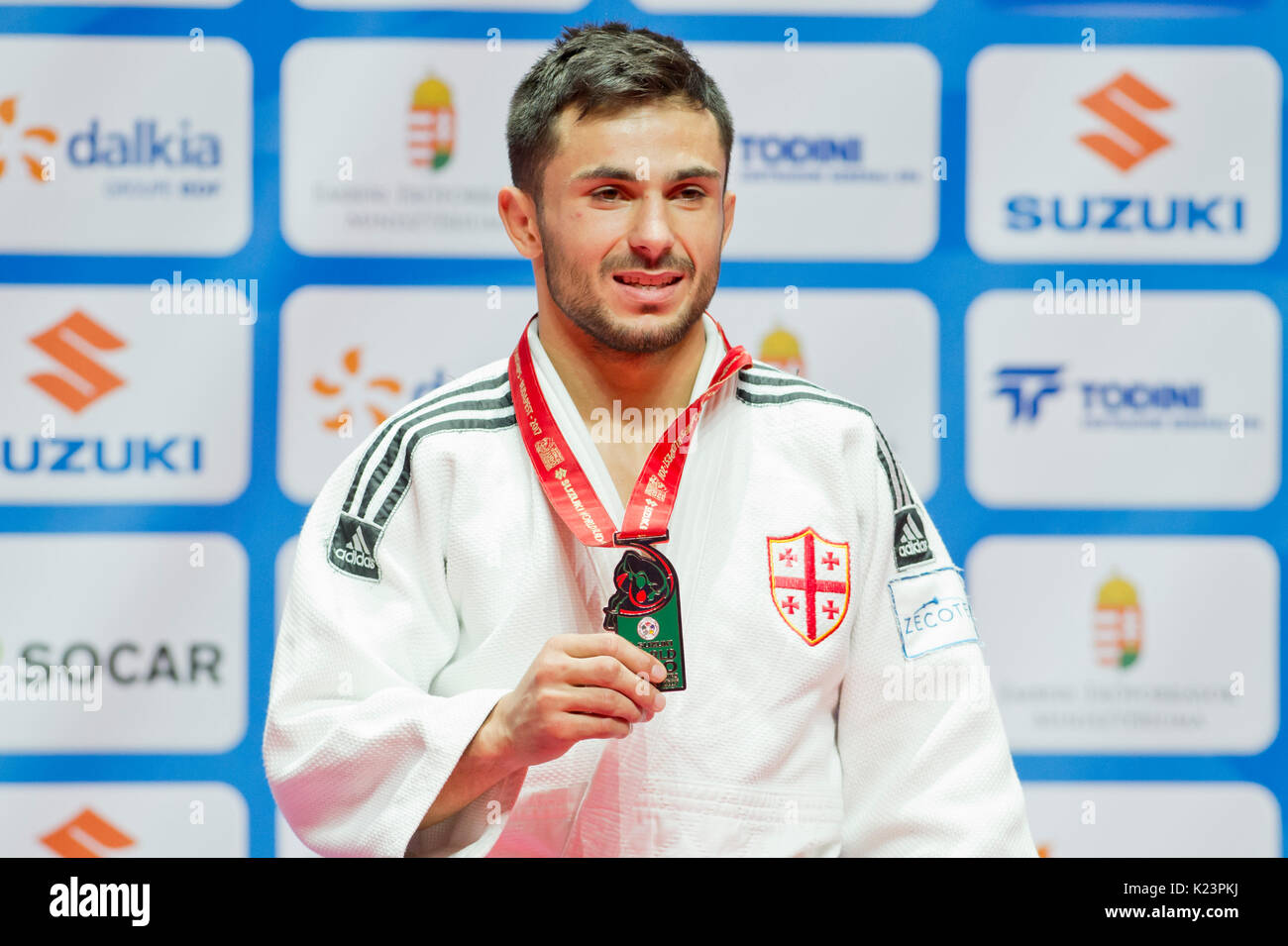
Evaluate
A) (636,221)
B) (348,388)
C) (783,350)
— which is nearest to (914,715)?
(636,221)

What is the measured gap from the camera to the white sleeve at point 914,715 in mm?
1684

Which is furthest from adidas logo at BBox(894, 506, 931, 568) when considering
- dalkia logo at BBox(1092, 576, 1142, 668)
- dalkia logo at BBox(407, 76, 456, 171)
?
dalkia logo at BBox(407, 76, 456, 171)

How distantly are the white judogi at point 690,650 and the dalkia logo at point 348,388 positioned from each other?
1.01m

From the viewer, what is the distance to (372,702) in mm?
1592

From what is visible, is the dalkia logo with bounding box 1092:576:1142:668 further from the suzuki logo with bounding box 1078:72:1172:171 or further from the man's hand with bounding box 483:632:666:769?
the man's hand with bounding box 483:632:666:769

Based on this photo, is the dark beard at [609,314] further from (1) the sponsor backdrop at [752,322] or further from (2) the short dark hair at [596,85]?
(1) the sponsor backdrop at [752,322]

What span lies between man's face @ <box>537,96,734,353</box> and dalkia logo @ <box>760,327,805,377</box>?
1066 millimetres

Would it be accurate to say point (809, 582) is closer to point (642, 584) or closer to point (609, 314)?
point (642, 584)

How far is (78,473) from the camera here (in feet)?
9.18

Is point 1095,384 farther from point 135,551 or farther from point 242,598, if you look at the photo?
point 135,551

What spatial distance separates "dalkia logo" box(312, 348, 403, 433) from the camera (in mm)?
2783

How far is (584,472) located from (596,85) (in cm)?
53

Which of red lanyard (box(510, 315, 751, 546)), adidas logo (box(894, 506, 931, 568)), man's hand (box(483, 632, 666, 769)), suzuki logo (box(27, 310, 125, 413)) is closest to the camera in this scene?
man's hand (box(483, 632, 666, 769))

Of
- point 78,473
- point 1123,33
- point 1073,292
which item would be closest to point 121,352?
point 78,473
